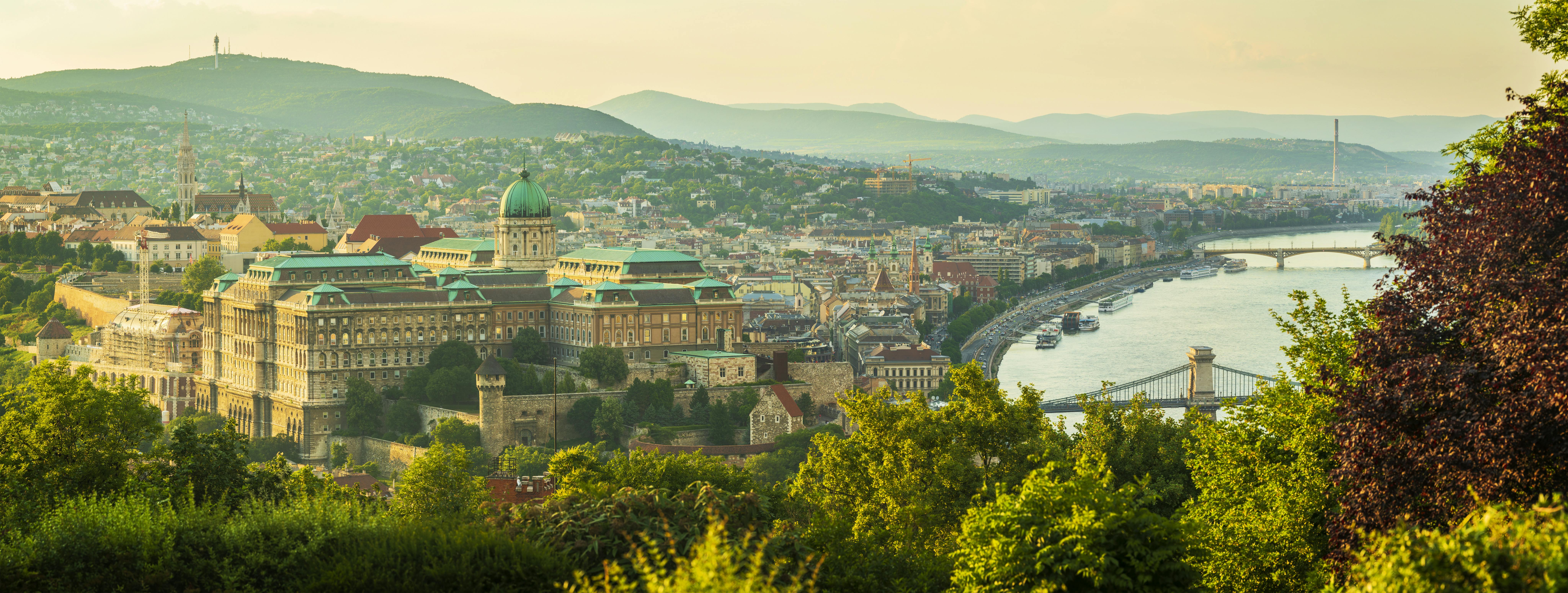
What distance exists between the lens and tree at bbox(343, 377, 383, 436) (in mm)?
50281

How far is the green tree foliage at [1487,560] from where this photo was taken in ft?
30.3

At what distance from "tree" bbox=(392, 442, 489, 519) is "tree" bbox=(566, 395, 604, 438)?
61.7 ft

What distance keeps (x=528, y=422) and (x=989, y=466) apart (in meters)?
27.7

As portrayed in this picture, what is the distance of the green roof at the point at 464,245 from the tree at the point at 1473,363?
55.6 m

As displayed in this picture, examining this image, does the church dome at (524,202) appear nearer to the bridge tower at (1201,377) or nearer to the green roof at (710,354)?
the green roof at (710,354)

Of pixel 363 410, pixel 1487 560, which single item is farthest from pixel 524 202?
pixel 1487 560

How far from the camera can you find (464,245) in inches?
2766

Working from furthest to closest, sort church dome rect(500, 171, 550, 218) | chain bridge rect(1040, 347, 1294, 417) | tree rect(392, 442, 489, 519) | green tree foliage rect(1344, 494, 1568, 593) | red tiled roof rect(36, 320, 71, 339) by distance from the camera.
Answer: church dome rect(500, 171, 550, 218), red tiled roof rect(36, 320, 71, 339), chain bridge rect(1040, 347, 1294, 417), tree rect(392, 442, 489, 519), green tree foliage rect(1344, 494, 1568, 593)

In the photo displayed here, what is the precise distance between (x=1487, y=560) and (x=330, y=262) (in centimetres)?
5094

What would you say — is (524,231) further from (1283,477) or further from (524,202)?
(1283,477)

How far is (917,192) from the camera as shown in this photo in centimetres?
17888

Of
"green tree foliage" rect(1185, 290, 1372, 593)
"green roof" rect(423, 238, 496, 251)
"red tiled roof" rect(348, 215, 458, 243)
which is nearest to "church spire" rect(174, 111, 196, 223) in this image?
"red tiled roof" rect(348, 215, 458, 243)

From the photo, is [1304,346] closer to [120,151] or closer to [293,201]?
[293,201]

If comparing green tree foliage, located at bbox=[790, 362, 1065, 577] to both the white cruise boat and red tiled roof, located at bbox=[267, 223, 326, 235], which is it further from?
the white cruise boat
